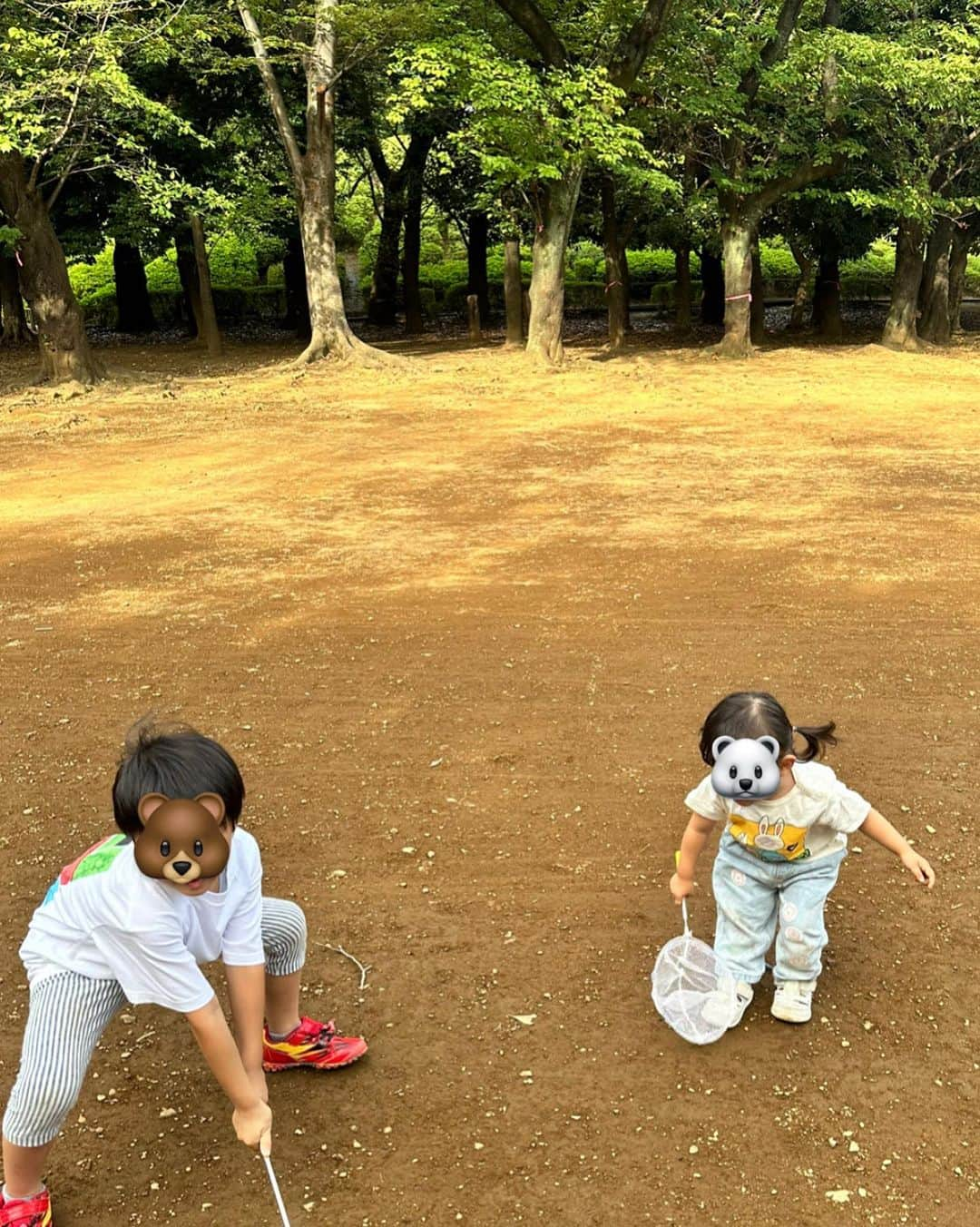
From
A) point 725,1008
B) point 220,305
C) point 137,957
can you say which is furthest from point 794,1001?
point 220,305

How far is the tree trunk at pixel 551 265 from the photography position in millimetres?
17344

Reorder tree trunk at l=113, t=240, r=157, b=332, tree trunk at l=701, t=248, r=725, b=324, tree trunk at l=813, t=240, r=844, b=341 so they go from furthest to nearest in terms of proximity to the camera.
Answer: tree trunk at l=113, t=240, r=157, b=332, tree trunk at l=701, t=248, r=725, b=324, tree trunk at l=813, t=240, r=844, b=341

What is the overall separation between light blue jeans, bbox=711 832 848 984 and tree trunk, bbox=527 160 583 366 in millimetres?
15558

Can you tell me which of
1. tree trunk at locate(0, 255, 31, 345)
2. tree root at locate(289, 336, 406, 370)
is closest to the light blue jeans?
tree root at locate(289, 336, 406, 370)

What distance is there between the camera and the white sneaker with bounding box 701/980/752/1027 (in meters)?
2.91

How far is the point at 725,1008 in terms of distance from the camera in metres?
2.93

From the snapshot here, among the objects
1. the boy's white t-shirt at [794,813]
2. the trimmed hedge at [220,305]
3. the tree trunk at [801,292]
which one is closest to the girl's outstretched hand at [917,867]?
the boy's white t-shirt at [794,813]

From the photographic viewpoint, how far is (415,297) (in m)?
25.2

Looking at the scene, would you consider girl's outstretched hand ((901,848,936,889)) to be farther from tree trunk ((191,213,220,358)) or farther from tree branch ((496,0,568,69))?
tree trunk ((191,213,220,358))

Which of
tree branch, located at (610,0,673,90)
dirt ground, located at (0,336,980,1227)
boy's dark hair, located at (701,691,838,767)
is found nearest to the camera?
dirt ground, located at (0,336,980,1227)

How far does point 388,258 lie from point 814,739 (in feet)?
82.7

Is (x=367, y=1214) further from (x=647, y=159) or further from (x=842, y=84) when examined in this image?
(x=842, y=84)

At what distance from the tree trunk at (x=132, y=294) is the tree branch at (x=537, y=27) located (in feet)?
43.6

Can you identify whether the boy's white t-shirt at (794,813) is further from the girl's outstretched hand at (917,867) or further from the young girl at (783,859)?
the girl's outstretched hand at (917,867)
